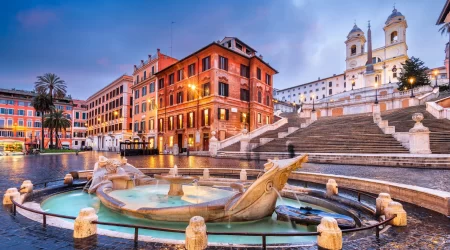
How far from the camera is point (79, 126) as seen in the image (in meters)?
79.1

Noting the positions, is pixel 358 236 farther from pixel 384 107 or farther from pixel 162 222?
pixel 384 107

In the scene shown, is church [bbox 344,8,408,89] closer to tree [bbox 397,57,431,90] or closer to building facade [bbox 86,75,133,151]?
tree [bbox 397,57,431,90]

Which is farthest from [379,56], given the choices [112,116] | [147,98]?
[112,116]

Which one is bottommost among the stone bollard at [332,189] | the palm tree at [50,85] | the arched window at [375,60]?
the stone bollard at [332,189]

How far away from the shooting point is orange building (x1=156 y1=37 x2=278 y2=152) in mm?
32469

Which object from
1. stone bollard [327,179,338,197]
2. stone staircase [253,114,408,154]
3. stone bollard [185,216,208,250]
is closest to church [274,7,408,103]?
stone staircase [253,114,408,154]

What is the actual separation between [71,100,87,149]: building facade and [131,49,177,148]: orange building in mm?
39009

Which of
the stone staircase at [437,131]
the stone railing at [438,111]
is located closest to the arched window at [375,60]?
the stone railing at [438,111]

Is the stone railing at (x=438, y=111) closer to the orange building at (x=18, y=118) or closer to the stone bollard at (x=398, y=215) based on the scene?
the stone bollard at (x=398, y=215)

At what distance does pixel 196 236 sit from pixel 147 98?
149 ft

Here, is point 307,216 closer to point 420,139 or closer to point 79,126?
point 420,139

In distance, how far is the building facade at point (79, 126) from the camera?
256 feet

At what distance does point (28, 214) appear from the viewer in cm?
524

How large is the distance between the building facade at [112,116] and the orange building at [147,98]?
170 inches
